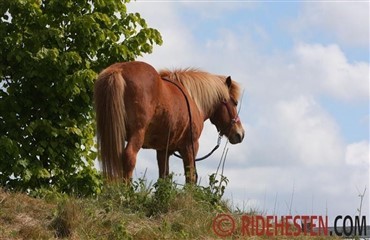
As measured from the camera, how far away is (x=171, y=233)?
25.6 feet

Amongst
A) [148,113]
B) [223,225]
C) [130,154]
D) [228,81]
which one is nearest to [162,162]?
[148,113]

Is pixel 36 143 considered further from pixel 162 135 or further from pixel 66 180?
pixel 162 135

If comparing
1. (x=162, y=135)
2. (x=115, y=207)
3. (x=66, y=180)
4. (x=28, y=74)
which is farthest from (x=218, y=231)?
(x=28, y=74)

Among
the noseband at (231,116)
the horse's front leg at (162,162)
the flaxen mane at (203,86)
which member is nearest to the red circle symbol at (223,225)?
the horse's front leg at (162,162)

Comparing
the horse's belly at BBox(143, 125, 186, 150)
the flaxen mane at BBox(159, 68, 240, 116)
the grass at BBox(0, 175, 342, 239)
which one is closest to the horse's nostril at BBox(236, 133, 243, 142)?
the flaxen mane at BBox(159, 68, 240, 116)

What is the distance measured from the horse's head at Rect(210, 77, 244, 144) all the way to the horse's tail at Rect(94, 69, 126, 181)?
2.60 metres

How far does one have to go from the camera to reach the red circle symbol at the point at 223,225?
26.7 feet

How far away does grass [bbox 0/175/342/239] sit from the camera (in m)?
7.64

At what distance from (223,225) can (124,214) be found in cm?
111

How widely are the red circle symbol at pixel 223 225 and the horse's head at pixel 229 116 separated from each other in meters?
2.93

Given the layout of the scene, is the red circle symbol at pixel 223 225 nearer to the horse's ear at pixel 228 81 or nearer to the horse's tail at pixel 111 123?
the horse's tail at pixel 111 123

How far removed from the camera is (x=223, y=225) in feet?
27.3

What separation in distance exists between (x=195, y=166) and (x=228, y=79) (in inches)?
65.8

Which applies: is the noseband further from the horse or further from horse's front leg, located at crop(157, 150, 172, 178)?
horse's front leg, located at crop(157, 150, 172, 178)
